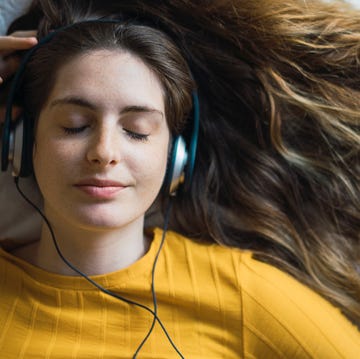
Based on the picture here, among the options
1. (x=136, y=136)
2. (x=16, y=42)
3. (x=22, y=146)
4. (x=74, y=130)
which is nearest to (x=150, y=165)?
(x=136, y=136)

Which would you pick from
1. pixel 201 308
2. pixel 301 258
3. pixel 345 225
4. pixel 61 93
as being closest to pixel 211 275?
pixel 201 308

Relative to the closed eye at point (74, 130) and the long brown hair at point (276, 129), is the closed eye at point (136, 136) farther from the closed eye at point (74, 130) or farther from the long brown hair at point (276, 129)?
the long brown hair at point (276, 129)

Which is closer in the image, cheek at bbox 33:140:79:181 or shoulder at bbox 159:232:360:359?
cheek at bbox 33:140:79:181

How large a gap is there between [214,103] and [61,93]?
1.35ft

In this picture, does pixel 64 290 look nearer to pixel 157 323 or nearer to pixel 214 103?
pixel 157 323

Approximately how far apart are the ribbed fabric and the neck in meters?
0.03

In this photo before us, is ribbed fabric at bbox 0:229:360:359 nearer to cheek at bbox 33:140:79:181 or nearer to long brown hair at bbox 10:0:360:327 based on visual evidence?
long brown hair at bbox 10:0:360:327

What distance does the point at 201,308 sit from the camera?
132 centimetres

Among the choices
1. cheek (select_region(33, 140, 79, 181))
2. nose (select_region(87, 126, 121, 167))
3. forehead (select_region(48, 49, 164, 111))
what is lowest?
cheek (select_region(33, 140, 79, 181))

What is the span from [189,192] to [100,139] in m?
0.38

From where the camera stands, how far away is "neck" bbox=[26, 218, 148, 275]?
1314mm

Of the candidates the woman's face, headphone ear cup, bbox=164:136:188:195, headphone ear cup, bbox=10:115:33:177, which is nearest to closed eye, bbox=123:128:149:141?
the woman's face

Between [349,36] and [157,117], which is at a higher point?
[349,36]

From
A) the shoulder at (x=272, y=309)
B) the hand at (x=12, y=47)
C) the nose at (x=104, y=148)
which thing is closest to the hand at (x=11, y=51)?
the hand at (x=12, y=47)
